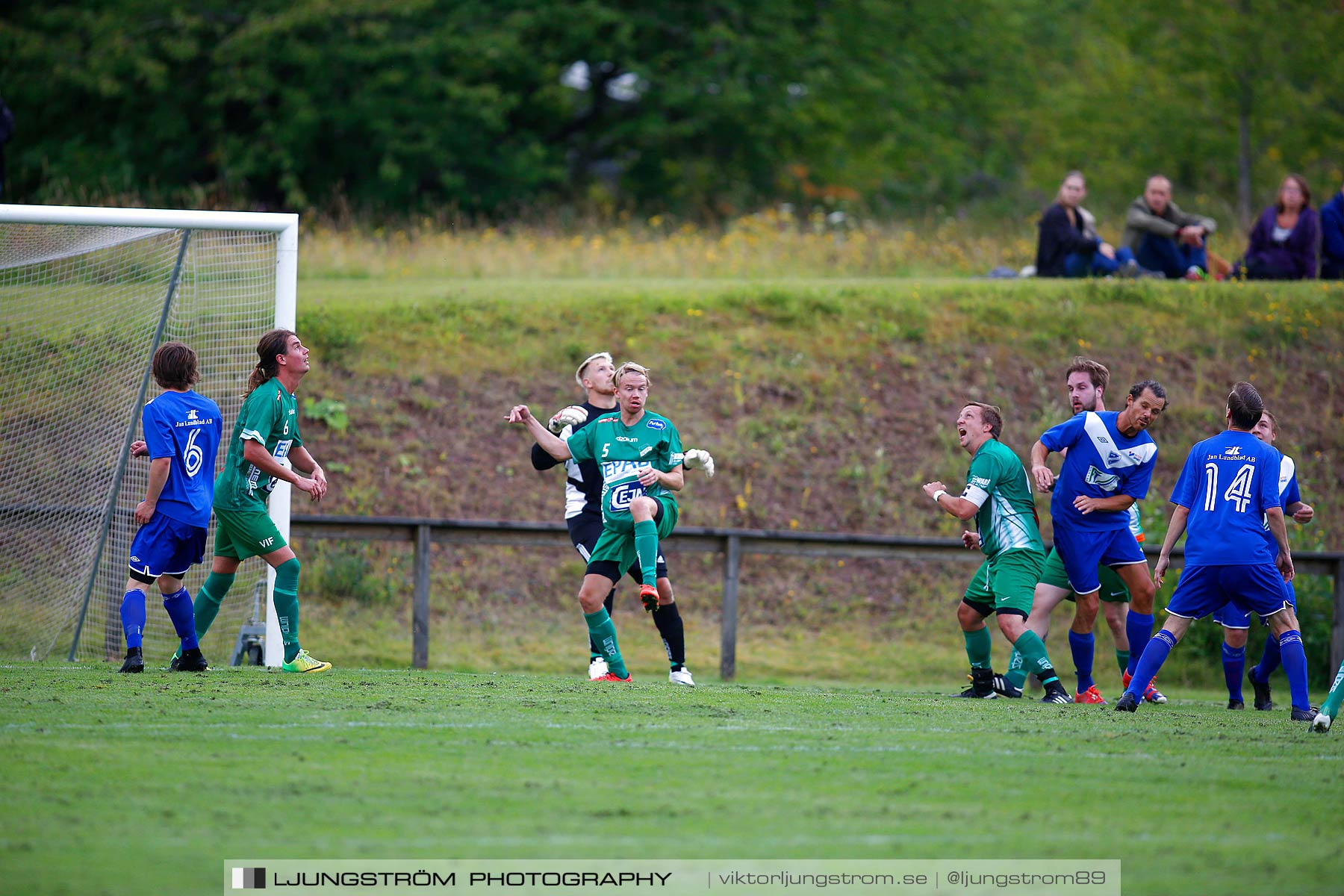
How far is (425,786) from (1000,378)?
11931mm

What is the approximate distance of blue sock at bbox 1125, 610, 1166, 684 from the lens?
356 inches

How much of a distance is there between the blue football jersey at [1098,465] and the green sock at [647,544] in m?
2.56

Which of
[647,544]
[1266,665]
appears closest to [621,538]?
[647,544]

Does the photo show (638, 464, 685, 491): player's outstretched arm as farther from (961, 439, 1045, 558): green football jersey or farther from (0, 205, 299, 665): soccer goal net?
(0, 205, 299, 665): soccer goal net

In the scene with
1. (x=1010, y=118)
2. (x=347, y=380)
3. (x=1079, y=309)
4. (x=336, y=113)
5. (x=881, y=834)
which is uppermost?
(x=1010, y=118)

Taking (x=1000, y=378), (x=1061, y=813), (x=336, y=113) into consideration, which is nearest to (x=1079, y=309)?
(x=1000, y=378)

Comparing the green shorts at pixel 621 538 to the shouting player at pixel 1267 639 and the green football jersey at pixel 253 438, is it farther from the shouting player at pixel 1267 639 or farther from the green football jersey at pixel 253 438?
the shouting player at pixel 1267 639

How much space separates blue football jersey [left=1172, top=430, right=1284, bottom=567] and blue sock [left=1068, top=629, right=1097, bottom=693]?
133cm

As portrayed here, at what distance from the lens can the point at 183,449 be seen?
829cm

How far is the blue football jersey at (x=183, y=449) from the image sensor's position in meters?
8.22

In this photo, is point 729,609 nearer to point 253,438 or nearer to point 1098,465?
point 1098,465

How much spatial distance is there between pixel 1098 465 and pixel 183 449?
5.68m

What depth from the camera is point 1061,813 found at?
5074mm

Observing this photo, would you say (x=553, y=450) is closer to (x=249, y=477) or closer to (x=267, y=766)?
(x=249, y=477)
